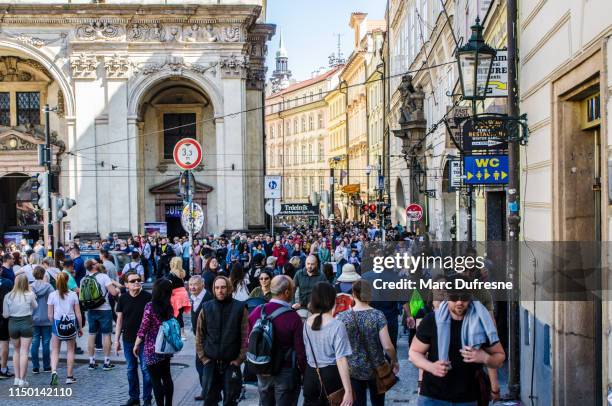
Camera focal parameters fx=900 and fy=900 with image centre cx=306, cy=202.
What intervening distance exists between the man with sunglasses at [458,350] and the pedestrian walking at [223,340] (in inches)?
112

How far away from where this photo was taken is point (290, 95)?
10162 cm

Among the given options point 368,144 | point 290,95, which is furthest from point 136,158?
point 290,95

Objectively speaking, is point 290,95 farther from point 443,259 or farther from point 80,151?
point 443,259

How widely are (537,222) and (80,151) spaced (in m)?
31.5

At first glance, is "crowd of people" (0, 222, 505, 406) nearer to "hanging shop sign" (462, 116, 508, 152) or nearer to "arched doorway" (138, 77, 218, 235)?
Result: "hanging shop sign" (462, 116, 508, 152)

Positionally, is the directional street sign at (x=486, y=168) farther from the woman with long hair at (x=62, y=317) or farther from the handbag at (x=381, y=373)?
the woman with long hair at (x=62, y=317)

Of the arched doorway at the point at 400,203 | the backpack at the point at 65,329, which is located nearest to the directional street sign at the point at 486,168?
the backpack at the point at 65,329

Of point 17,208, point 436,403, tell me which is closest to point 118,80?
point 17,208

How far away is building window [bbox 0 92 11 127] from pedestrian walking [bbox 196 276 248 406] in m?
35.3

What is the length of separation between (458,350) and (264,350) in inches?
87.8

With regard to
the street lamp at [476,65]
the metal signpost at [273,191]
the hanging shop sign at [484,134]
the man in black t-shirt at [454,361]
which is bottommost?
the man in black t-shirt at [454,361]

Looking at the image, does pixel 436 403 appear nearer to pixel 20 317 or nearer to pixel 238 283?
pixel 238 283

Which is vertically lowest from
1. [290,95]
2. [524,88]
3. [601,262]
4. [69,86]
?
[601,262]

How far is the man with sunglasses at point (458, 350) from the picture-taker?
6.04m
